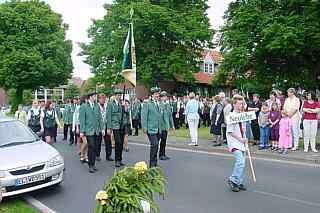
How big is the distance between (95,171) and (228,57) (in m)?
9.06

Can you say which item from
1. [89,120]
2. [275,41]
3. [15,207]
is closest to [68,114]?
[89,120]

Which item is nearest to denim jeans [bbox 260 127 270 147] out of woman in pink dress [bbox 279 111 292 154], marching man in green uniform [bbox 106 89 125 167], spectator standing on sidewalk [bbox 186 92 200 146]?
woman in pink dress [bbox 279 111 292 154]

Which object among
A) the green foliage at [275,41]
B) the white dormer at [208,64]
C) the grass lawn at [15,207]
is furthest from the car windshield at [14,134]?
the white dormer at [208,64]

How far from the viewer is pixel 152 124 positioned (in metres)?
10.6

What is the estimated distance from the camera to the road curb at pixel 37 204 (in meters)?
6.78

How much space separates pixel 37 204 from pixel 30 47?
44.2 metres

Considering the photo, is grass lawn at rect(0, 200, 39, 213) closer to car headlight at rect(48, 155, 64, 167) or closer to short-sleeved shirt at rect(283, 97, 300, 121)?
car headlight at rect(48, 155, 64, 167)

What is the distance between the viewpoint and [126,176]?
444 centimetres

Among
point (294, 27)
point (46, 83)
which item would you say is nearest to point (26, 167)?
point (294, 27)

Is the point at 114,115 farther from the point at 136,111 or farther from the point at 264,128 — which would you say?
the point at 136,111

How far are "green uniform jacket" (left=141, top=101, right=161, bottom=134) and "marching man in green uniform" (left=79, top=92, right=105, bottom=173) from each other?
3.59 feet

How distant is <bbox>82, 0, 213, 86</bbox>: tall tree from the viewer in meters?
34.7

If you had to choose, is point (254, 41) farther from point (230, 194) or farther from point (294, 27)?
point (230, 194)

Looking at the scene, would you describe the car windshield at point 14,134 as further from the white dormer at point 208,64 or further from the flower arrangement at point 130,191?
the white dormer at point 208,64
